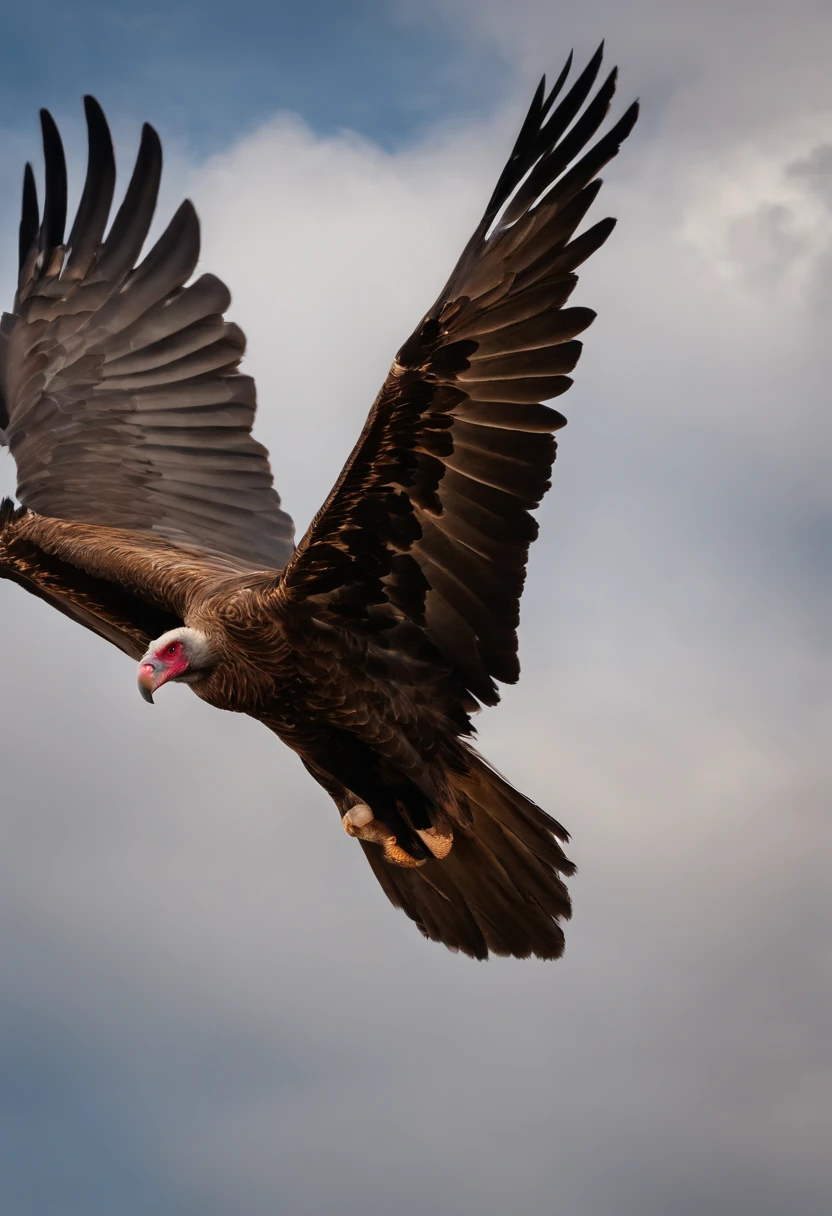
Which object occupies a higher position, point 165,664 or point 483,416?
point 483,416

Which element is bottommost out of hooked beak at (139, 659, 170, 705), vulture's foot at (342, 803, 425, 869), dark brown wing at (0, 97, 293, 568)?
hooked beak at (139, 659, 170, 705)

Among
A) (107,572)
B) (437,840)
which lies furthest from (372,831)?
(107,572)

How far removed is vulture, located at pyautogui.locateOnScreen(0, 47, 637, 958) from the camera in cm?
646

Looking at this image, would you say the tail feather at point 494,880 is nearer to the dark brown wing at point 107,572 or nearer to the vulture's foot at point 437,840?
the vulture's foot at point 437,840

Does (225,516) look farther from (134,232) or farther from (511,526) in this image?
(511,526)

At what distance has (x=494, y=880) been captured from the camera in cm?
780

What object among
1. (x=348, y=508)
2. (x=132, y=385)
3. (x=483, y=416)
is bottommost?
(x=348, y=508)

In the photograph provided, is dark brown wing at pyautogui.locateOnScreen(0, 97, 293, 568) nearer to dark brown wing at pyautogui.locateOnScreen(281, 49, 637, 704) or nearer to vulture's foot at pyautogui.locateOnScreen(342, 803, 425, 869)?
vulture's foot at pyautogui.locateOnScreen(342, 803, 425, 869)

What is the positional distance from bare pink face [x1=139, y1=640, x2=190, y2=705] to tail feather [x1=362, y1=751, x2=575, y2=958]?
4.07 feet

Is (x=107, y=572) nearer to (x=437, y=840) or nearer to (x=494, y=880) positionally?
(x=437, y=840)

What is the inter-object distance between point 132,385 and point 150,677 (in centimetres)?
279

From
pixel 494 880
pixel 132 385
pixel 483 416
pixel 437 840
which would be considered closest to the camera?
pixel 483 416

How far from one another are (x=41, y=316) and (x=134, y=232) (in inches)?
32.3

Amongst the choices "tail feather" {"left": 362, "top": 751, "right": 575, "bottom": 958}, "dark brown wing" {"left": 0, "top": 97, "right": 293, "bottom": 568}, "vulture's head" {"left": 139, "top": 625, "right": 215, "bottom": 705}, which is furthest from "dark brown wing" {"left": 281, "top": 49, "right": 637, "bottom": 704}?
"dark brown wing" {"left": 0, "top": 97, "right": 293, "bottom": 568}
